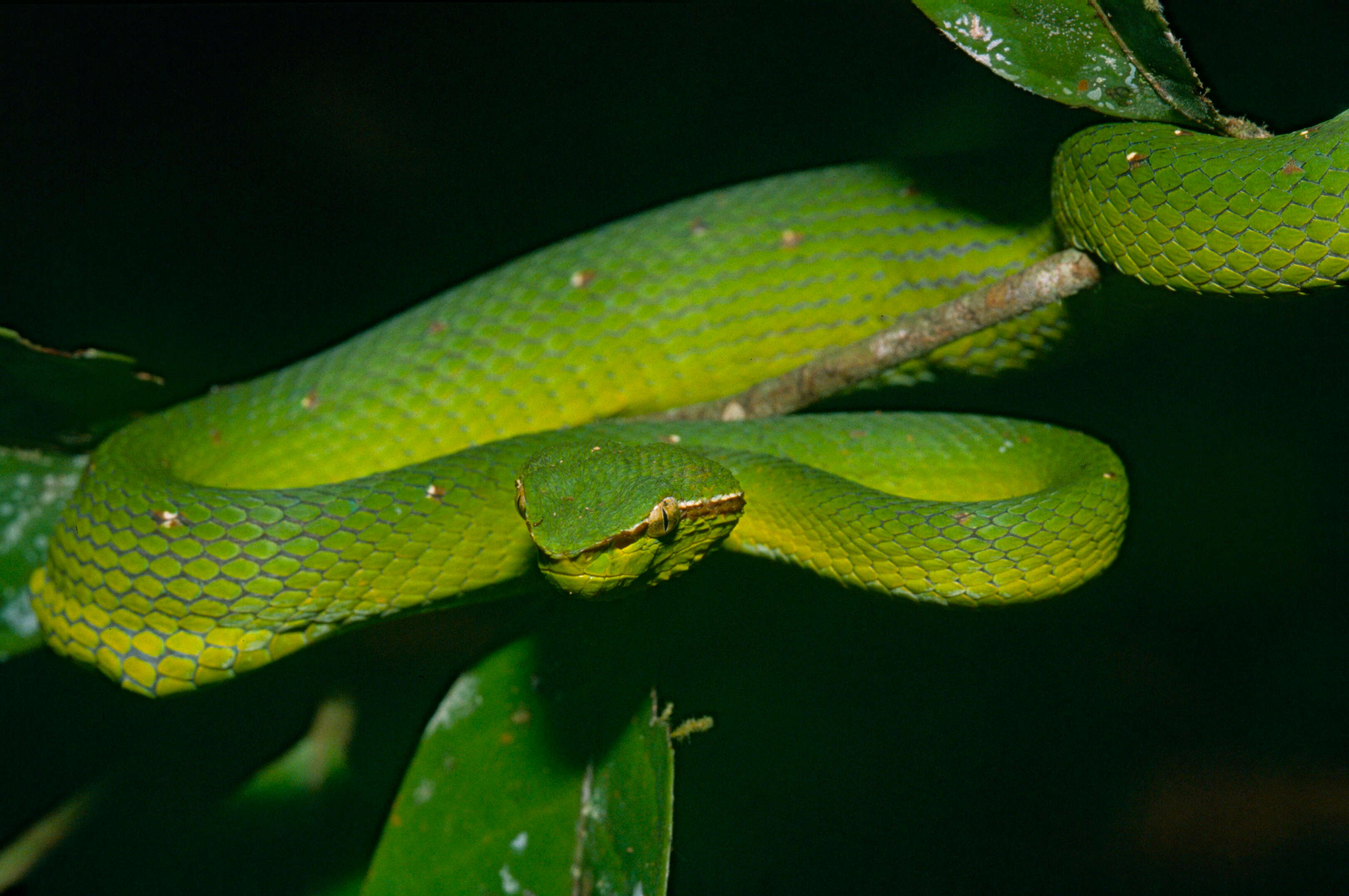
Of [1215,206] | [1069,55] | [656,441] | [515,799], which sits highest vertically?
[1069,55]

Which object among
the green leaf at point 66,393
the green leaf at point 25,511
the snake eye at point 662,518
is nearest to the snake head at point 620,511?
the snake eye at point 662,518

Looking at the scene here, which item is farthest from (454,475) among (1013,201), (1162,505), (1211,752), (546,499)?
(1211,752)

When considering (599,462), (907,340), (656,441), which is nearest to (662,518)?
(599,462)

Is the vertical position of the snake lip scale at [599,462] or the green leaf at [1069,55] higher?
the green leaf at [1069,55]

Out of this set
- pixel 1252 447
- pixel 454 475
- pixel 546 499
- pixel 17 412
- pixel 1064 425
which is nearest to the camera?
pixel 546 499

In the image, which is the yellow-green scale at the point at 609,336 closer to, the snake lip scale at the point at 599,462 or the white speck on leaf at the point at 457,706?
the snake lip scale at the point at 599,462

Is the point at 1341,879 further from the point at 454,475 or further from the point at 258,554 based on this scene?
the point at 258,554

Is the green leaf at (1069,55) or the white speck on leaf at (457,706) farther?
the white speck on leaf at (457,706)

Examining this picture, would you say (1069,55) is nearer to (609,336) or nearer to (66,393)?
(609,336)
